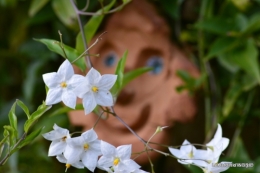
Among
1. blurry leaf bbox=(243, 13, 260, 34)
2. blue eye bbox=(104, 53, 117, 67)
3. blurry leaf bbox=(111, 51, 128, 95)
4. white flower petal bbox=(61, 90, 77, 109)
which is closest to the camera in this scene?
white flower petal bbox=(61, 90, 77, 109)

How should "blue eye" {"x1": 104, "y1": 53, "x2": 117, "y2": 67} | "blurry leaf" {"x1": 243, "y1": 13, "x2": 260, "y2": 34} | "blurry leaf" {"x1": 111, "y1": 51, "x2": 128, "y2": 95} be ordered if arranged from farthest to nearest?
"blue eye" {"x1": 104, "y1": 53, "x2": 117, "y2": 67}
"blurry leaf" {"x1": 243, "y1": 13, "x2": 260, "y2": 34}
"blurry leaf" {"x1": 111, "y1": 51, "x2": 128, "y2": 95}

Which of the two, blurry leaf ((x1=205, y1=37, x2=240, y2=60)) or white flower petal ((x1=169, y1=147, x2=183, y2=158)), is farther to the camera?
blurry leaf ((x1=205, y1=37, x2=240, y2=60))

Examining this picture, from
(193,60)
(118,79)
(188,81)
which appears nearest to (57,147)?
(118,79)

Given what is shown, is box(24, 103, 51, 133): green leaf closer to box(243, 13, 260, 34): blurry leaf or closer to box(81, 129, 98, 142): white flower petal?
box(81, 129, 98, 142): white flower petal

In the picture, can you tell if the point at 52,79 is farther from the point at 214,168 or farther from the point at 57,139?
the point at 214,168

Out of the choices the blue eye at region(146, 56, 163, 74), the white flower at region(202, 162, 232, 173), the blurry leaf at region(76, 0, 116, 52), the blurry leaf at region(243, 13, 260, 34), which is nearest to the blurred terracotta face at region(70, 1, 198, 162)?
the blue eye at region(146, 56, 163, 74)

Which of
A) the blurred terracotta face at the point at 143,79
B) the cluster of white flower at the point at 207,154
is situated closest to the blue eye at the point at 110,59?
the blurred terracotta face at the point at 143,79

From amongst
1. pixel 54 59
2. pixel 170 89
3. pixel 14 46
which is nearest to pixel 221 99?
pixel 170 89
